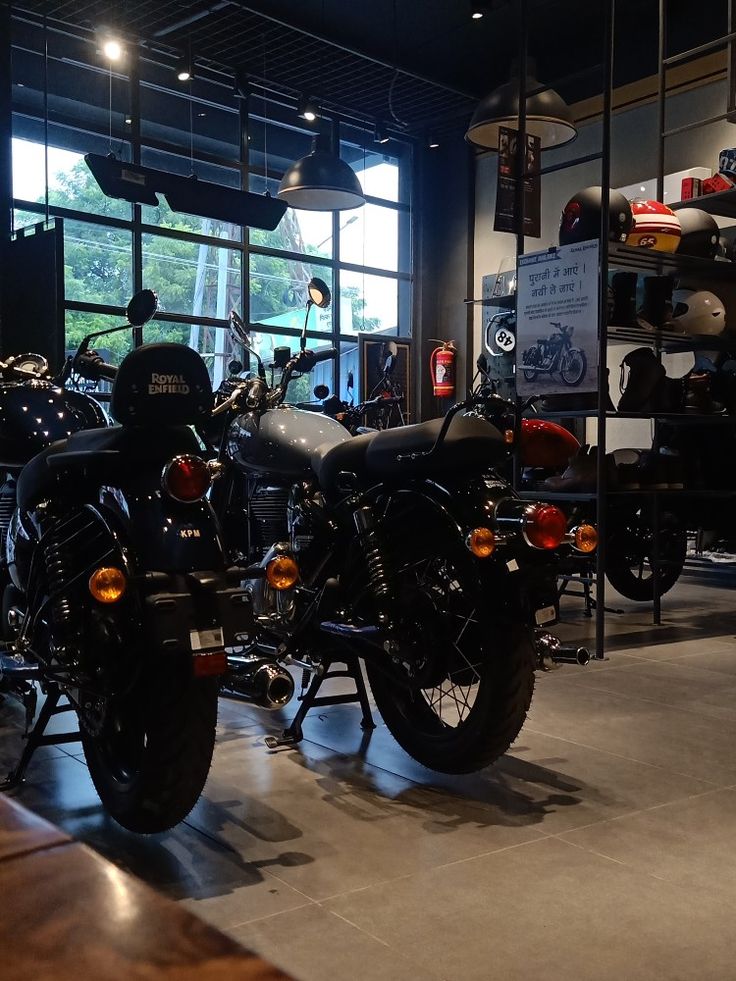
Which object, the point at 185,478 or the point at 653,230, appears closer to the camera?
the point at 185,478

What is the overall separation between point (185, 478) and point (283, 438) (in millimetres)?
1060

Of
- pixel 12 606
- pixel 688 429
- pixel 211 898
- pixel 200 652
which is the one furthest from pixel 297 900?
pixel 688 429

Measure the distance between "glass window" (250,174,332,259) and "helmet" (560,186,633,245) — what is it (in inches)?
288

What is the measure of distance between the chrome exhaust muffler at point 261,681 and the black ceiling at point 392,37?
26.1ft

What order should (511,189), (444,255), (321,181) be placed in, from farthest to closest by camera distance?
(444,255) < (321,181) < (511,189)

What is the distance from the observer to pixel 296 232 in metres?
12.4

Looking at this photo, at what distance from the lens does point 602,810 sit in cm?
261

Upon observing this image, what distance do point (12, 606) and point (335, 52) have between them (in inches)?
Result: 352

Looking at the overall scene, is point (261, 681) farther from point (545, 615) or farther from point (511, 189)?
point (511, 189)

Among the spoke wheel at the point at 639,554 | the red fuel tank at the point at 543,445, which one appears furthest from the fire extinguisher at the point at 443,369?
the red fuel tank at the point at 543,445

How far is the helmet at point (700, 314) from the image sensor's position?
222 inches

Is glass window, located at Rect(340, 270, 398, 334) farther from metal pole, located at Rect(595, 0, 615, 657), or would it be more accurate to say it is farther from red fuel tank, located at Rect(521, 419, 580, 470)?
red fuel tank, located at Rect(521, 419, 580, 470)

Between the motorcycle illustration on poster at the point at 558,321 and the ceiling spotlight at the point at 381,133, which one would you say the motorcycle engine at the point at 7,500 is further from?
the ceiling spotlight at the point at 381,133

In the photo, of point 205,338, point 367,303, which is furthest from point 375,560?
point 367,303
